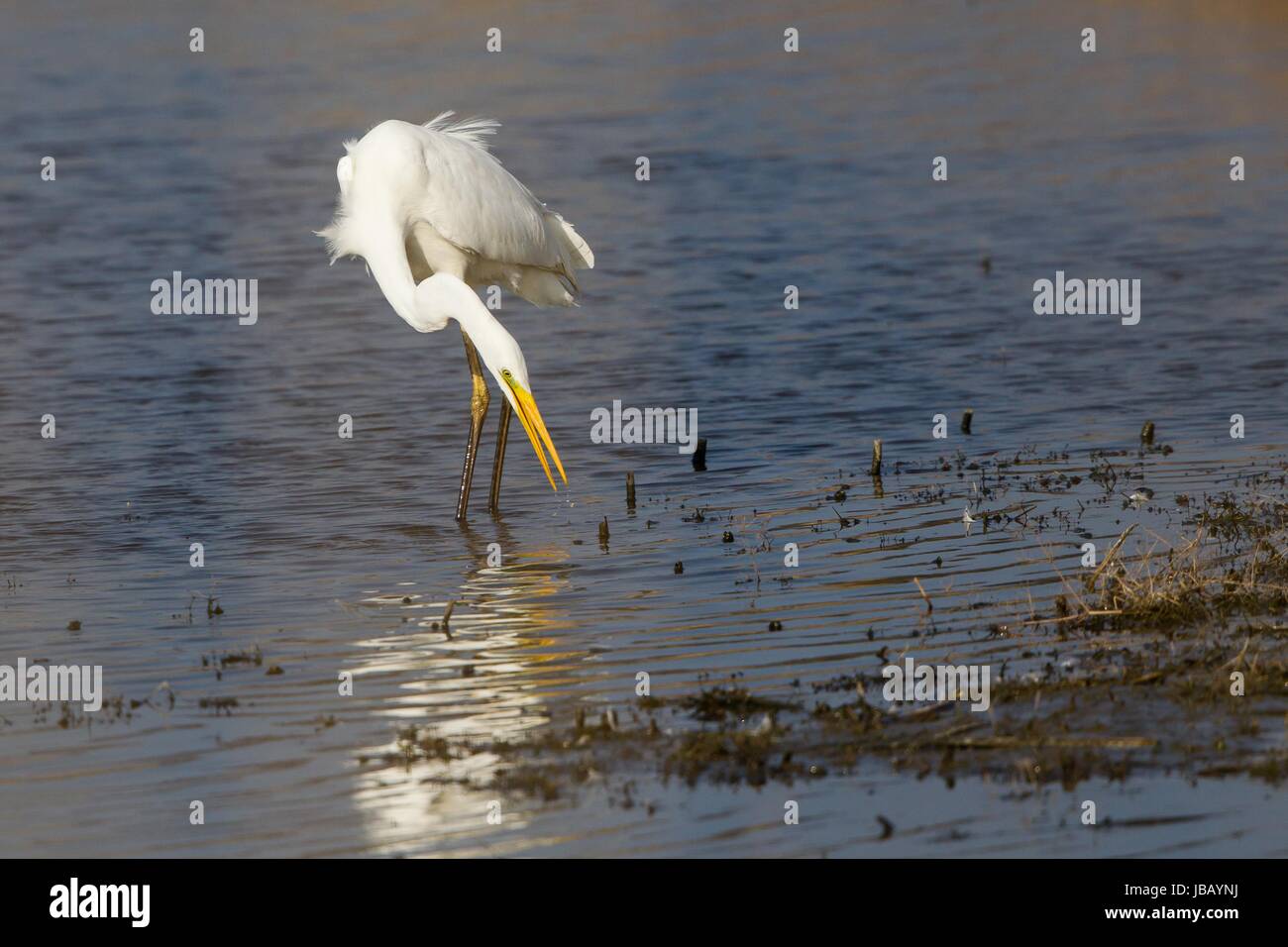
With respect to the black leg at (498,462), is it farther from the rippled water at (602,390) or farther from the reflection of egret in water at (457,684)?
the reflection of egret in water at (457,684)

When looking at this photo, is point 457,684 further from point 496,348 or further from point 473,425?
point 473,425

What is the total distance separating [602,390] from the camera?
14930 mm

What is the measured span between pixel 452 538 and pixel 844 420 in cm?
373

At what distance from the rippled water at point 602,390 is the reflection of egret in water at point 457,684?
3cm

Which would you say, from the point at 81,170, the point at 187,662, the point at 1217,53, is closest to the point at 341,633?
the point at 187,662

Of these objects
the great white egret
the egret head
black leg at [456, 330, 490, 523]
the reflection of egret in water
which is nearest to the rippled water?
the reflection of egret in water

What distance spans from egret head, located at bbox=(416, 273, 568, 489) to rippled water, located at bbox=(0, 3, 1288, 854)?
31.6 inches

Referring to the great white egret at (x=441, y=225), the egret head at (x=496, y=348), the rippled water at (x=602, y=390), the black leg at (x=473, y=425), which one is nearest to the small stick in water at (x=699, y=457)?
the rippled water at (x=602, y=390)

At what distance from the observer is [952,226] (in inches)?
821

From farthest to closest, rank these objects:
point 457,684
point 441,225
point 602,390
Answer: point 602,390 → point 441,225 → point 457,684

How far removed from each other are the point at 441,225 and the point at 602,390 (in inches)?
127

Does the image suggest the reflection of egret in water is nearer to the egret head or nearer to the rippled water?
the rippled water

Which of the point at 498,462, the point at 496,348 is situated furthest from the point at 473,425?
the point at 496,348
